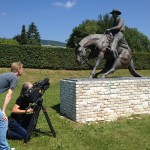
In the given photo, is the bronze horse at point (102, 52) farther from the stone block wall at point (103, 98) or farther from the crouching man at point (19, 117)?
the crouching man at point (19, 117)

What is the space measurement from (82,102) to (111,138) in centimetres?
204

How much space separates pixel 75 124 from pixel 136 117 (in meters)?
2.38

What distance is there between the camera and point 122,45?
41.2 ft

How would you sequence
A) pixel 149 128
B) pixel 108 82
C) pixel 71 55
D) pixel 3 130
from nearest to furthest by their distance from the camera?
1. pixel 3 130
2. pixel 149 128
3. pixel 108 82
4. pixel 71 55

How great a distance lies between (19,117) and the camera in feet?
27.3

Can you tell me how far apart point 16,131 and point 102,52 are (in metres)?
5.01

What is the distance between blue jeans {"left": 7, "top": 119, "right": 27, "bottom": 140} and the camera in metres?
8.15

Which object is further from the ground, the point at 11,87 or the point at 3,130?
the point at 11,87

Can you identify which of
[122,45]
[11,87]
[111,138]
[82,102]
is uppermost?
[122,45]

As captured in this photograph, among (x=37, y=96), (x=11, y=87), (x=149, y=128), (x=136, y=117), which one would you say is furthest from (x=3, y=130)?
(x=136, y=117)

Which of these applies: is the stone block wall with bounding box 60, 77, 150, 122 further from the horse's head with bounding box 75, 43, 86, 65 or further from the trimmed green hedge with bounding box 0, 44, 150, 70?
the trimmed green hedge with bounding box 0, 44, 150, 70

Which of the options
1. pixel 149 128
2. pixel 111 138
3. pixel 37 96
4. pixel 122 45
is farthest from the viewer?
pixel 122 45

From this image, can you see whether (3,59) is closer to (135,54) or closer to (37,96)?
(135,54)

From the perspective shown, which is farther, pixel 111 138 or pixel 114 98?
pixel 114 98
